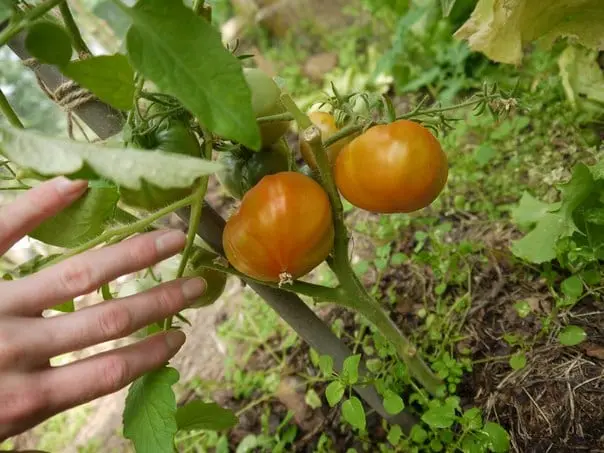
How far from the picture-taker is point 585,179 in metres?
0.87

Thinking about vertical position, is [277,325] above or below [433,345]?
below

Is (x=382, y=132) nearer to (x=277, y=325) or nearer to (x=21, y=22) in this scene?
(x=21, y=22)

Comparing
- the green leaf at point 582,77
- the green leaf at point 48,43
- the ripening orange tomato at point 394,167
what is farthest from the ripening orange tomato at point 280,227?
the green leaf at point 582,77

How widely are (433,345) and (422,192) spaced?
1.73ft

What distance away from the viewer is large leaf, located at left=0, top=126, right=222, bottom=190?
43 cm

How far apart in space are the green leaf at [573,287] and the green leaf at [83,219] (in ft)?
2.49

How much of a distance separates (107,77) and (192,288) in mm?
283

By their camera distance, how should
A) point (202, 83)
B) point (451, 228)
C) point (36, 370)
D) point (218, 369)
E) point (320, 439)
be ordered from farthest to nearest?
point (218, 369) → point (451, 228) → point (320, 439) → point (36, 370) → point (202, 83)

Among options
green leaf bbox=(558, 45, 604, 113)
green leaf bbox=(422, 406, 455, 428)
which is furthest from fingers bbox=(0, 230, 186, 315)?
green leaf bbox=(558, 45, 604, 113)

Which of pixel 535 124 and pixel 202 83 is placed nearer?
pixel 202 83

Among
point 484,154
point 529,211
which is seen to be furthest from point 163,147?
point 484,154

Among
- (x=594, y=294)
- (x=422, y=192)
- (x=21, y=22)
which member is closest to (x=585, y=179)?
(x=594, y=294)

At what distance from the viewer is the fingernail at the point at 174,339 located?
679 millimetres

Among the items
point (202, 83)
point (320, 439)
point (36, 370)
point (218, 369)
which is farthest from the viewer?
point (218, 369)
